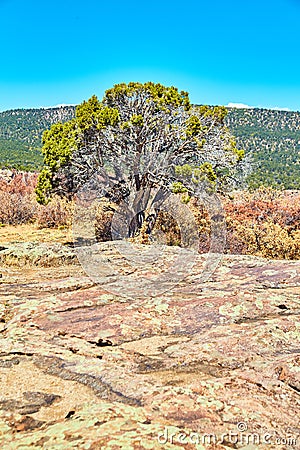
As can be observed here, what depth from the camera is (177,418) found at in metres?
2.11

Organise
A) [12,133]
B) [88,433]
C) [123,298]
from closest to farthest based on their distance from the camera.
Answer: [88,433] → [123,298] → [12,133]

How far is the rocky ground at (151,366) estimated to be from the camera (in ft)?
6.45

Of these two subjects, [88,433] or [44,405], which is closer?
[88,433]

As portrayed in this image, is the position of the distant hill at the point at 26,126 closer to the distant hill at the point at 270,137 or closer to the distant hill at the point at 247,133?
the distant hill at the point at 247,133

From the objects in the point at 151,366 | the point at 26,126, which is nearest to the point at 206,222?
the point at 151,366

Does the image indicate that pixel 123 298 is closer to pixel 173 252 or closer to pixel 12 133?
pixel 173 252

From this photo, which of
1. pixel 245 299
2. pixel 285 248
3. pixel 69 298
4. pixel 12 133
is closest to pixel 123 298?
pixel 69 298

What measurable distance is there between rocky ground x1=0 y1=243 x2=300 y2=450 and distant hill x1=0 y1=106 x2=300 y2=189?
1935 inches

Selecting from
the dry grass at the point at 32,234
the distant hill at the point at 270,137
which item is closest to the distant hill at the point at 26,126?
the distant hill at the point at 270,137

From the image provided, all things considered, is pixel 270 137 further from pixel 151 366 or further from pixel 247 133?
pixel 151 366

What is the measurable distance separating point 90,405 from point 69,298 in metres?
2.08

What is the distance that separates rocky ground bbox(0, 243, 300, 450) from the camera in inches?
77.4

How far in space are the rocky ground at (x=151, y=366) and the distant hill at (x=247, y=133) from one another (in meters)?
49.1

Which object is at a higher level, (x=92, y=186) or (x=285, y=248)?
(x=92, y=186)
